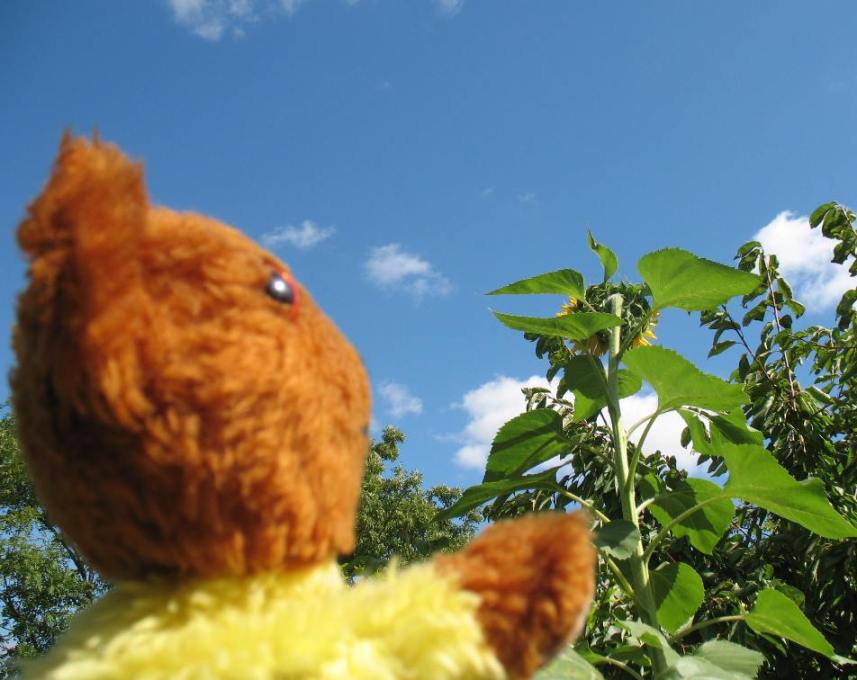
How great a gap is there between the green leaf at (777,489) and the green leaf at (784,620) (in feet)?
0.67

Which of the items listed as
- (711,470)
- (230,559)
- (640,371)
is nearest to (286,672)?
(230,559)

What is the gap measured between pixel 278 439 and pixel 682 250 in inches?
53.9

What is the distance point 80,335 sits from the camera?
0.64 m

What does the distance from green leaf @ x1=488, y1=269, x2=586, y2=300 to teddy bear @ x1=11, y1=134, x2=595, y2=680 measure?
4.08 ft

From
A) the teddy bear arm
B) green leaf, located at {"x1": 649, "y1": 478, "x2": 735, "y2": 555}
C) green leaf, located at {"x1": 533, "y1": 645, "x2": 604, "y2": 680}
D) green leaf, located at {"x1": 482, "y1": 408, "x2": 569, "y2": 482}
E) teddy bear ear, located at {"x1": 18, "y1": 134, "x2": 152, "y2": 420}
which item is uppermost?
green leaf, located at {"x1": 482, "y1": 408, "x2": 569, "y2": 482}

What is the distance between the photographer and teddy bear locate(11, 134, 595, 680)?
643 mm

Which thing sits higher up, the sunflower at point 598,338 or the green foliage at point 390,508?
the green foliage at point 390,508

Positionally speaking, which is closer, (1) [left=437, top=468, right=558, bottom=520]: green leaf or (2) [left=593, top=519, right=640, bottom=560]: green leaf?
(2) [left=593, top=519, right=640, bottom=560]: green leaf

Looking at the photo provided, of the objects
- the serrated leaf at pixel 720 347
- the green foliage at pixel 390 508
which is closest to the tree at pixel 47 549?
the green foliage at pixel 390 508

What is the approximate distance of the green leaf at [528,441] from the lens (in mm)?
1874

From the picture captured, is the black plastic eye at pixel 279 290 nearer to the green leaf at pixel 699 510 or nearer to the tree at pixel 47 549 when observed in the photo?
the green leaf at pixel 699 510

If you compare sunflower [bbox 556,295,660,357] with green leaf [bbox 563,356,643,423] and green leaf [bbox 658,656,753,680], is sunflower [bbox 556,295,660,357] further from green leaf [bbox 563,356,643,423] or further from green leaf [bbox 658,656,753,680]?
green leaf [bbox 658,656,753,680]

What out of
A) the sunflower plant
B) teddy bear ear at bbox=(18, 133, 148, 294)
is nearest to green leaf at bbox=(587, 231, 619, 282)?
the sunflower plant

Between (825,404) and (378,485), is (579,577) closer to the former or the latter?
(825,404)
